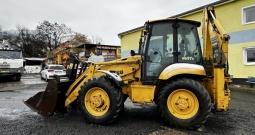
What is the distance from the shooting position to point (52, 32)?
5859 cm

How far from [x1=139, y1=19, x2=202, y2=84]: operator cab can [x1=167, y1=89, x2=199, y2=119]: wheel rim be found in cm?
62

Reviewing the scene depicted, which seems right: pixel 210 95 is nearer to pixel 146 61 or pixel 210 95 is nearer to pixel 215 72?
pixel 215 72

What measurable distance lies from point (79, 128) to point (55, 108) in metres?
1.03

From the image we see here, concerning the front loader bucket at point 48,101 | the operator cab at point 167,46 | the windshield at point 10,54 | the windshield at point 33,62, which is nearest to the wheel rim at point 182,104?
the operator cab at point 167,46

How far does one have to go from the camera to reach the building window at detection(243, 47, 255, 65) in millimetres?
12789

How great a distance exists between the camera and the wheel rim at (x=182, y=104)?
4871 mm

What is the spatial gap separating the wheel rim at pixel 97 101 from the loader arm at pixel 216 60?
93.3 inches

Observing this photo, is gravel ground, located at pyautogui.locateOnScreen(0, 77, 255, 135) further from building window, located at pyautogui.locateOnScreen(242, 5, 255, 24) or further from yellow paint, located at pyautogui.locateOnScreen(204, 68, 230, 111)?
building window, located at pyautogui.locateOnScreen(242, 5, 255, 24)

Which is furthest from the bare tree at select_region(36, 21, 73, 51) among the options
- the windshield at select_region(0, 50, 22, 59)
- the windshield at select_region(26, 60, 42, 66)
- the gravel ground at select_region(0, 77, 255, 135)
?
the gravel ground at select_region(0, 77, 255, 135)

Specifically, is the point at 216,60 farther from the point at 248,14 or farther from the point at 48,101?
the point at 248,14

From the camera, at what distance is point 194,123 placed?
474 centimetres

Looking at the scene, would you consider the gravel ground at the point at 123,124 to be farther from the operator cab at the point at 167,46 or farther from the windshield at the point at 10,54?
the windshield at the point at 10,54

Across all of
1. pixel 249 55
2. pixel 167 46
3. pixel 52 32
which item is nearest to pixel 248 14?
pixel 249 55

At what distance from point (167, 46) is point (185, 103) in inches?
54.3
